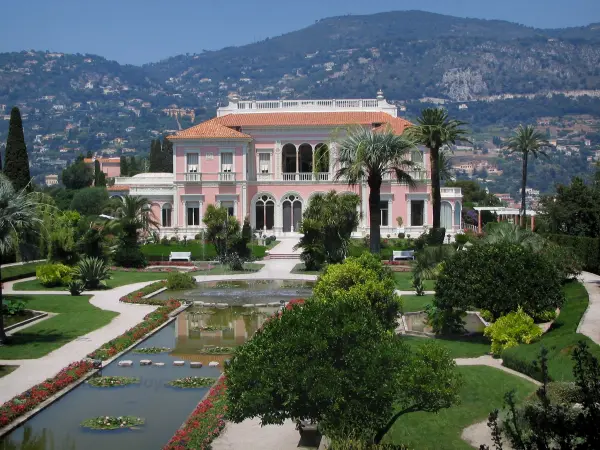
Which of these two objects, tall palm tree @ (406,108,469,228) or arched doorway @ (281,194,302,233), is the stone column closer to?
arched doorway @ (281,194,302,233)

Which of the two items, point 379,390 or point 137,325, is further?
point 137,325

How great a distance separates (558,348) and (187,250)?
33127 mm

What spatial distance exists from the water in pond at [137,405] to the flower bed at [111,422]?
0.52 feet

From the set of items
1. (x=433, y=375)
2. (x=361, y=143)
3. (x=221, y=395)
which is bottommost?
(x=221, y=395)

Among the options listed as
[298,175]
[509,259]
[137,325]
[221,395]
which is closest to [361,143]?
[509,259]

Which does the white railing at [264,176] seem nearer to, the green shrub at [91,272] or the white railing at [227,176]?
the white railing at [227,176]

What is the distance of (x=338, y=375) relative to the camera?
1355 cm

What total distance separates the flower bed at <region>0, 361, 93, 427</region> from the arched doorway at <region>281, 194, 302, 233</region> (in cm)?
3966

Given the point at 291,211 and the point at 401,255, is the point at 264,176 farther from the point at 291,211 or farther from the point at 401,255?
the point at 401,255

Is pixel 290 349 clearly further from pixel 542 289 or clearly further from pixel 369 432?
pixel 542 289

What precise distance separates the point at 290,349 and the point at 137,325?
543 inches

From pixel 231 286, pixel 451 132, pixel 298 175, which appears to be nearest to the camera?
pixel 231 286

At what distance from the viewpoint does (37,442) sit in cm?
1562

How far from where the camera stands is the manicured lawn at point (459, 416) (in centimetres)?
1513
